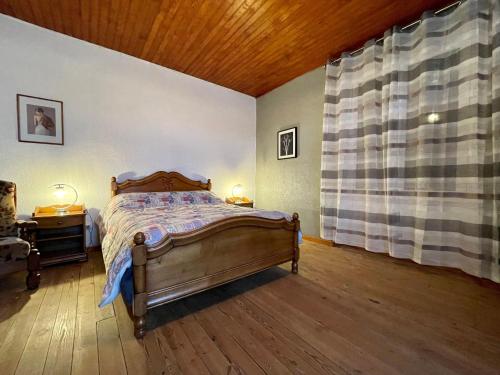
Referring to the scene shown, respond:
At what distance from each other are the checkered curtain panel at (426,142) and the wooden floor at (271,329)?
1.61 ft

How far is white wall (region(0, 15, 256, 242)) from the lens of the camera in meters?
2.55

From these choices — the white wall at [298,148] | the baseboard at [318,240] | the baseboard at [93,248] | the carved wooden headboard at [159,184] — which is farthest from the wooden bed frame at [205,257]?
the baseboard at [93,248]

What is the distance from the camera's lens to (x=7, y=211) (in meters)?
2.09

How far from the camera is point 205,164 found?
395 cm

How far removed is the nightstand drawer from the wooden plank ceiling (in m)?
2.29

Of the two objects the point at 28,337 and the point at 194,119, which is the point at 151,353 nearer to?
the point at 28,337

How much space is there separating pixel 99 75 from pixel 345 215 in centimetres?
392

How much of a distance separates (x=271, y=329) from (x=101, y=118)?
130 inches

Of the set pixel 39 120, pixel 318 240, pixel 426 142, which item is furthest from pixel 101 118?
pixel 426 142

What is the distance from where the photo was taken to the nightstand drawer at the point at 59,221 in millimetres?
2379

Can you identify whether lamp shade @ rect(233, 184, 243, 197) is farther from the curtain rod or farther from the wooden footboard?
the curtain rod

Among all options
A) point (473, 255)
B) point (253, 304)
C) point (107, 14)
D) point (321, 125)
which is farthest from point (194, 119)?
point (473, 255)

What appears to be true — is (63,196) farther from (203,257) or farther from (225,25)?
(225,25)

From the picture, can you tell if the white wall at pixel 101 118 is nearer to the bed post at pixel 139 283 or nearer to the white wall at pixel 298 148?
the white wall at pixel 298 148
